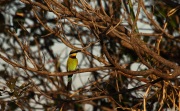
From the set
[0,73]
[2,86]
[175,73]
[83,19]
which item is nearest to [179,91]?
[175,73]

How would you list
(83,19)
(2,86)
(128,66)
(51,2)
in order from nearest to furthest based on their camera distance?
(51,2), (83,19), (2,86), (128,66)

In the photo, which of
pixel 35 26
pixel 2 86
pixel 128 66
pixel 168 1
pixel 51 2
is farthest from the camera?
pixel 35 26

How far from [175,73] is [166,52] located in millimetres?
1793

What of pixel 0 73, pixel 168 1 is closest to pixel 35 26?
pixel 0 73

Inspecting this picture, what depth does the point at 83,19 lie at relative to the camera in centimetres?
306

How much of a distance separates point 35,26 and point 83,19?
232cm

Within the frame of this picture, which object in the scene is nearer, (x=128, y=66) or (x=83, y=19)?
(x=83, y=19)

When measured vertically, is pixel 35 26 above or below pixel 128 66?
above

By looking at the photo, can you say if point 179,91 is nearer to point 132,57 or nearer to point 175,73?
point 175,73

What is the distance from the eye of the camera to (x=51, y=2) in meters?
2.87

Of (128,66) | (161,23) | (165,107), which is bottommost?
(165,107)

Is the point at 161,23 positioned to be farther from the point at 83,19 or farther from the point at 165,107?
the point at 83,19

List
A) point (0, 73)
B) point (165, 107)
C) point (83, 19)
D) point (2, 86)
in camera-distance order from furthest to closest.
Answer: point (0, 73) < point (165, 107) < point (2, 86) < point (83, 19)

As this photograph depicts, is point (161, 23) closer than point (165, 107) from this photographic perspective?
No
